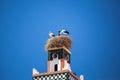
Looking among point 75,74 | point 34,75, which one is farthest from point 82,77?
point 34,75

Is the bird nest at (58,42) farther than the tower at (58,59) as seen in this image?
Yes

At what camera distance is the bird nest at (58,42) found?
32.6 meters

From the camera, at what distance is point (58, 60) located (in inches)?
1271

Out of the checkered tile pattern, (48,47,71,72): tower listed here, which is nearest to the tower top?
(48,47,71,72): tower

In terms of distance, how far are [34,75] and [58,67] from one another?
51.3 inches

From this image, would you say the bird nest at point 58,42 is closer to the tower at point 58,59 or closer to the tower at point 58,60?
the tower at point 58,60

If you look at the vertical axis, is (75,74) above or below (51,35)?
below

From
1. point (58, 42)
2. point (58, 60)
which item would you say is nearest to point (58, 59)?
point (58, 60)

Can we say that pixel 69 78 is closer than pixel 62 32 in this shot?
Yes

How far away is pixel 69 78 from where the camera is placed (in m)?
Result: 31.0

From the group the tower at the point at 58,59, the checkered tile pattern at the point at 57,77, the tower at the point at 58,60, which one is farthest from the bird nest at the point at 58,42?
the checkered tile pattern at the point at 57,77

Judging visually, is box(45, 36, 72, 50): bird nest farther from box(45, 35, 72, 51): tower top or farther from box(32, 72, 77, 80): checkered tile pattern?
box(32, 72, 77, 80): checkered tile pattern

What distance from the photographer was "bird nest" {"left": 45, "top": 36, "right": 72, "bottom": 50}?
107 ft

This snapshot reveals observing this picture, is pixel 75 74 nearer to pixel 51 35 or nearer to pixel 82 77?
pixel 82 77
